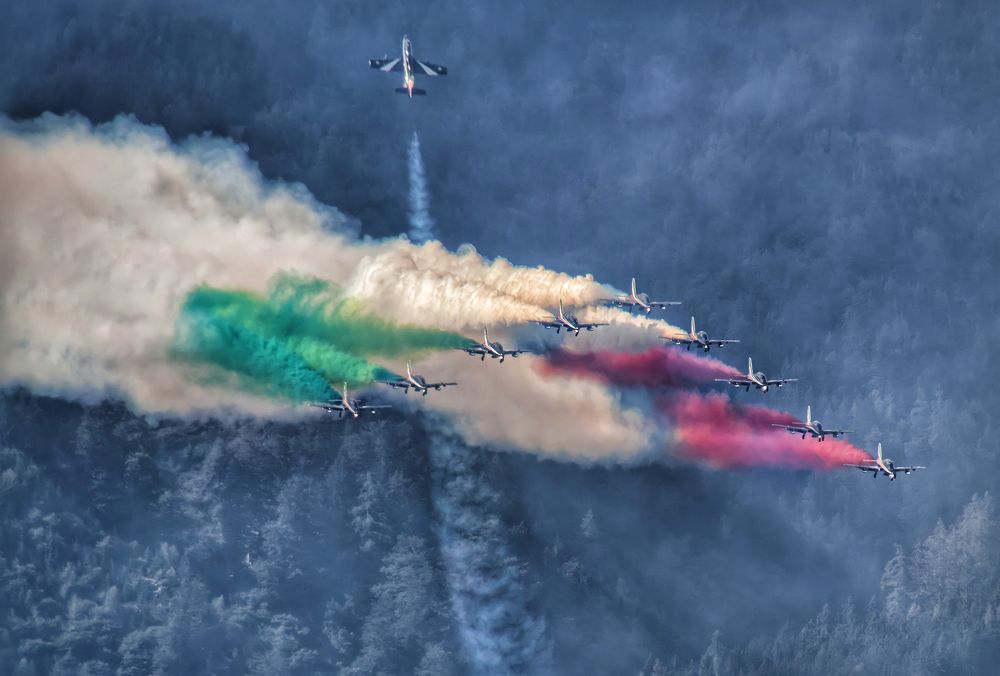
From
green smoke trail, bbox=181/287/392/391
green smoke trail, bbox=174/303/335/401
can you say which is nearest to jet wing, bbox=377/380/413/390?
green smoke trail, bbox=181/287/392/391

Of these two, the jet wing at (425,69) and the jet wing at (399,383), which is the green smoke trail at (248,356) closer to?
the jet wing at (399,383)

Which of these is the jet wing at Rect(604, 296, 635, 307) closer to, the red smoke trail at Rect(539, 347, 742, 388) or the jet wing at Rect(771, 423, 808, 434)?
the red smoke trail at Rect(539, 347, 742, 388)

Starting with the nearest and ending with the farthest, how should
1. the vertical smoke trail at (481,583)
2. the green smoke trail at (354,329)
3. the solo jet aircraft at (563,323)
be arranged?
the green smoke trail at (354,329) → the solo jet aircraft at (563,323) → the vertical smoke trail at (481,583)

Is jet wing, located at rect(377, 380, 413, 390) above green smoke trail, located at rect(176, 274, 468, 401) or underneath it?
underneath

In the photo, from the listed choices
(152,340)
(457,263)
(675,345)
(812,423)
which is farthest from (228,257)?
(812,423)

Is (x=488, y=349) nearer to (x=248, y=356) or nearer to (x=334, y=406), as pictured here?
(x=334, y=406)

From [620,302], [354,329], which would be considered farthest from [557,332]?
→ [354,329]

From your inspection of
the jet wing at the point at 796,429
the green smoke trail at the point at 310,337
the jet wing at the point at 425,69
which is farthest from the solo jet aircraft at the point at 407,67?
the jet wing at the point at 796,429
